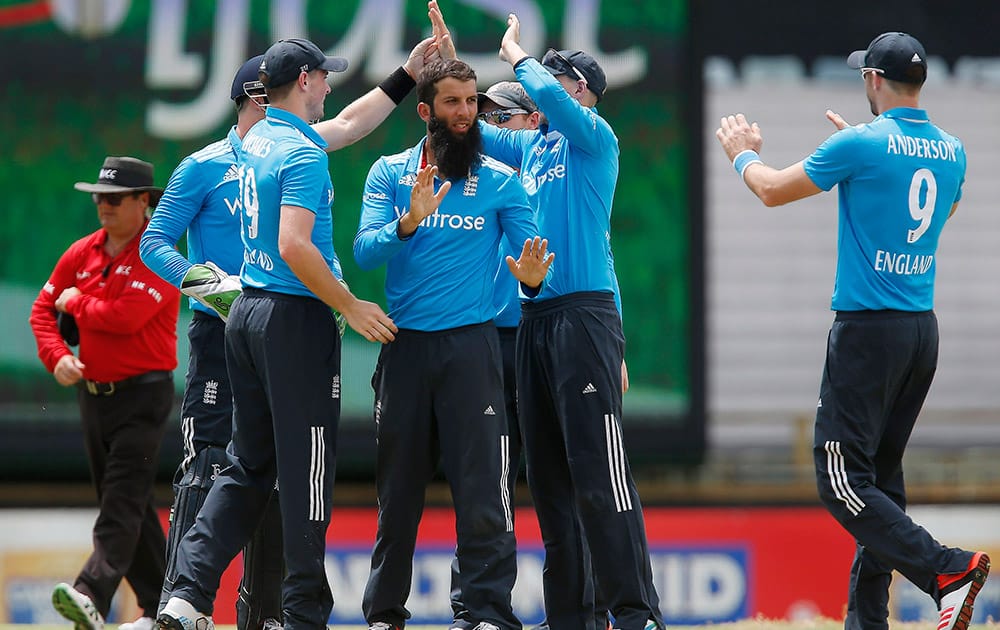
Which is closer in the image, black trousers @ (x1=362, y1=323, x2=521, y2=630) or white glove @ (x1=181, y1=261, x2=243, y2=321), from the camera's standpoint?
black trousers @ (x1=362, y1=323, x2=521, y2=630)

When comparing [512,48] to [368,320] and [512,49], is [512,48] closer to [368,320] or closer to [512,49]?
[512,49]

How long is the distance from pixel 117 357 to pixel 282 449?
79.2 inches

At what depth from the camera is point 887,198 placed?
552cm

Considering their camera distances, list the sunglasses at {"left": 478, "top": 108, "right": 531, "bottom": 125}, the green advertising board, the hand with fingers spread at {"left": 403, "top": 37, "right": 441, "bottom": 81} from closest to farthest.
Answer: the hand with fingers spread at {"left": 403, "top": 37, "right": 441, "bottom": 81}, the sunglasses at {"left": 478, "top": 108, "right": 531, "bottom": 125}, the green advertising board

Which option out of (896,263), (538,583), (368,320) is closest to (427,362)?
(368,320)

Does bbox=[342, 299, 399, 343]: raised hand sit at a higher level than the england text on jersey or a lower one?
lower

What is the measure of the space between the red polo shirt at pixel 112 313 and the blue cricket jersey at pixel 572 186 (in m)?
2.07

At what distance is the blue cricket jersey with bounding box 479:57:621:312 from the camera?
5.34m

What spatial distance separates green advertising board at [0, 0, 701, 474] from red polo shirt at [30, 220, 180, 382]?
2.40 m

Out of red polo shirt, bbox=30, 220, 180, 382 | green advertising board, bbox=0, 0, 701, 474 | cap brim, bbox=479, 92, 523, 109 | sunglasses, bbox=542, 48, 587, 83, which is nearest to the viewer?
sunglasses, bbox=542, 48, 587, 83

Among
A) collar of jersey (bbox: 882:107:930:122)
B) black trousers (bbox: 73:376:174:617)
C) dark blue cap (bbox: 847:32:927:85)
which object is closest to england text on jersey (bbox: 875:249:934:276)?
collar of jersey (bbox: 882:107:930:122)

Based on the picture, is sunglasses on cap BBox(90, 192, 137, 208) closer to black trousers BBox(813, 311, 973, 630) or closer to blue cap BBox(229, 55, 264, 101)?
blue cap BBox(229, 55, 264, 101)

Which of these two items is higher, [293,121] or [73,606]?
[293,121]

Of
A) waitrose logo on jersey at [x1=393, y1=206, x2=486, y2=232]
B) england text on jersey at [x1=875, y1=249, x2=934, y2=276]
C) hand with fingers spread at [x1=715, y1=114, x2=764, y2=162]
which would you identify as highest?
hand with fingers spread at [x1=715, y1=114, x2=764, y2=162]
